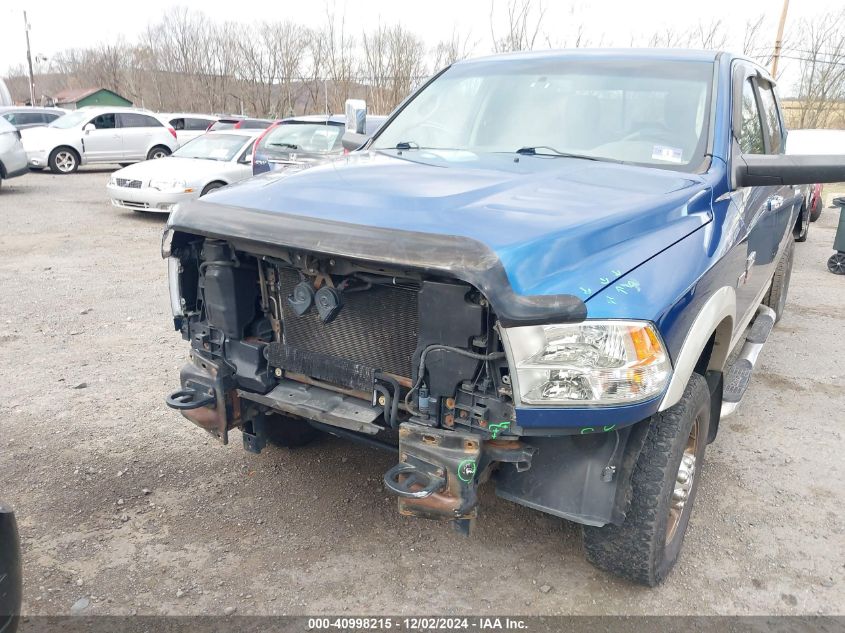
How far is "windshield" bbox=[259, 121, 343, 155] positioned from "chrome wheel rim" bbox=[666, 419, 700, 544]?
26.6 feet

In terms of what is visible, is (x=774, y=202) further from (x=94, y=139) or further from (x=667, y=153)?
(x=94, y=139)

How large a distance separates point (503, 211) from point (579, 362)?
0.59 metres

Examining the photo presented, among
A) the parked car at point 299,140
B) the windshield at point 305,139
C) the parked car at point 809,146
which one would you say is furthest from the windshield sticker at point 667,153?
the windshield at point 305,139

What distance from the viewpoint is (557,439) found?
235 cm

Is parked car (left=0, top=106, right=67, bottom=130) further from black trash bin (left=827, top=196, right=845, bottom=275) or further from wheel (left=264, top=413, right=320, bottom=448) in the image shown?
wheel (left=264, top=413, right=320, bottom=448)

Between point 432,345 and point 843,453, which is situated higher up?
point 432,345

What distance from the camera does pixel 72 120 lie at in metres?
18.0

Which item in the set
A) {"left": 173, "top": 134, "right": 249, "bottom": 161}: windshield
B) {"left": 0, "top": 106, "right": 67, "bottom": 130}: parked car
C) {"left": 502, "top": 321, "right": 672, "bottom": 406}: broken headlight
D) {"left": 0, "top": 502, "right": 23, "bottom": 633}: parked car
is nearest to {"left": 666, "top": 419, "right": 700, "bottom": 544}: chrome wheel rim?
{"left": 502, "top": 321, "right": 672, "bottom": 406}: broken headlight

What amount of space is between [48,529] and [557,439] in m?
2.28

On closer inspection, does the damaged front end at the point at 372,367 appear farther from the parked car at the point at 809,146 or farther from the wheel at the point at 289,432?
the parked car at the point at 809,146

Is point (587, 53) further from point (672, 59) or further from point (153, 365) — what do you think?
point (153, 365)

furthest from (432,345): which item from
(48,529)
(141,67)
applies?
(141,67)

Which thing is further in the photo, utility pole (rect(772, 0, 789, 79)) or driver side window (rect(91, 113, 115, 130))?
utility pole (rect(772, 0, 789, 79))

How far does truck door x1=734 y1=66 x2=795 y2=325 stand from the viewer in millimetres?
3287
